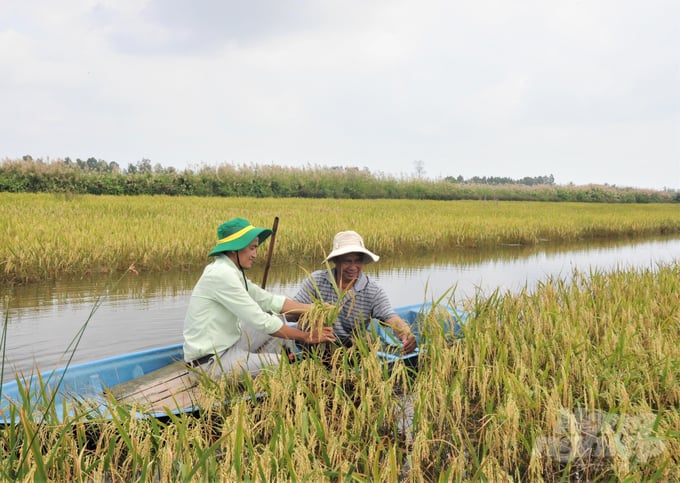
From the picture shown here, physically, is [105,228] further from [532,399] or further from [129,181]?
[129,181]

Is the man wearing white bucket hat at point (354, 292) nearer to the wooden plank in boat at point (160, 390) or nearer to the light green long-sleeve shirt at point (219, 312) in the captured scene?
the light green long-sleeve shirt at point (219, 312)

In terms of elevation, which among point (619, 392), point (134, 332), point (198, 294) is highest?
point (198, 294)

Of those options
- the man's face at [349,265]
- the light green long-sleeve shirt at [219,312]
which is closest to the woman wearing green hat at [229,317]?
the light green long-sleeve shirt at [219,312]

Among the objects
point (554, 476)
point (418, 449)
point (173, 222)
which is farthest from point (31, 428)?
point (173, 222)

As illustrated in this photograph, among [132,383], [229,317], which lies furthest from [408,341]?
[132,383]

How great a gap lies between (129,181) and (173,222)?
12063mm

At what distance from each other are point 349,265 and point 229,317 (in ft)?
2.99

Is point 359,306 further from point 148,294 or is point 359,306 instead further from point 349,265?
point 148,294

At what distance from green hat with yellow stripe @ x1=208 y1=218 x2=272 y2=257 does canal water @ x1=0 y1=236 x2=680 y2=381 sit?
0.38m

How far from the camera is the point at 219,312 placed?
11.0 ft

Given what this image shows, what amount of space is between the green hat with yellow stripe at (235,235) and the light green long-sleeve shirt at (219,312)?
84 millimetres

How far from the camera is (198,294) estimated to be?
3.30m

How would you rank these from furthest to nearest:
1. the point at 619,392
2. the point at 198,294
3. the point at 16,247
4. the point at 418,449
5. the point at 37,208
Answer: the point at 37,208 → the point at 16,247 → the point at 198,294 → the point at 619,392 → the point at 418,449

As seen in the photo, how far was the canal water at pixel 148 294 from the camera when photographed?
4.64 m
